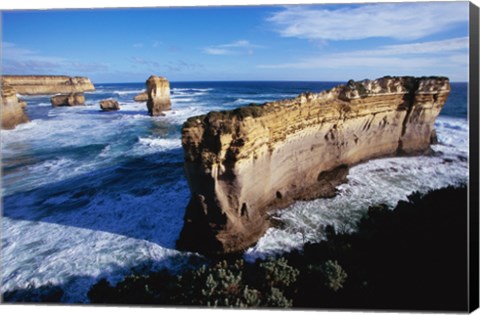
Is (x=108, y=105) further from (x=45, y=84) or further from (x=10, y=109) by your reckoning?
(x=45, y=84)

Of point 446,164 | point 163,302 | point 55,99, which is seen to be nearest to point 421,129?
point 446,164

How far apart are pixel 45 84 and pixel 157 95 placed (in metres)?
33.6

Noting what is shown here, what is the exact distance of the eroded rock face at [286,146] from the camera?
24.8 feet

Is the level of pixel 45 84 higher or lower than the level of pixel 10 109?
higher

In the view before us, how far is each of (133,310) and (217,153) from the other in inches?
137

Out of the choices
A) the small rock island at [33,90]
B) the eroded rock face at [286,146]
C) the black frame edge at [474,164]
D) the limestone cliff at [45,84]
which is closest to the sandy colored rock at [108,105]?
the small rock island at [33,90]

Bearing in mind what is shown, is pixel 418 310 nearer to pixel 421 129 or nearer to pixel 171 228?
pixel 171 228

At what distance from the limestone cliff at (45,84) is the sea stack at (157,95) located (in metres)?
28.5

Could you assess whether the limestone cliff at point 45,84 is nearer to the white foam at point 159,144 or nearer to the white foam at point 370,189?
the white foam at point 159,144

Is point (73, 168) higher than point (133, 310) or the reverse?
higher

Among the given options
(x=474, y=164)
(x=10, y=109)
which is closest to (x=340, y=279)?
(x=474, y=164)

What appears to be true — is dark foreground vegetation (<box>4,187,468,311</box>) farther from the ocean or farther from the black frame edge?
the ocean

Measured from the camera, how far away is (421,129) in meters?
14.1

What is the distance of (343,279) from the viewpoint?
652 centimetres
